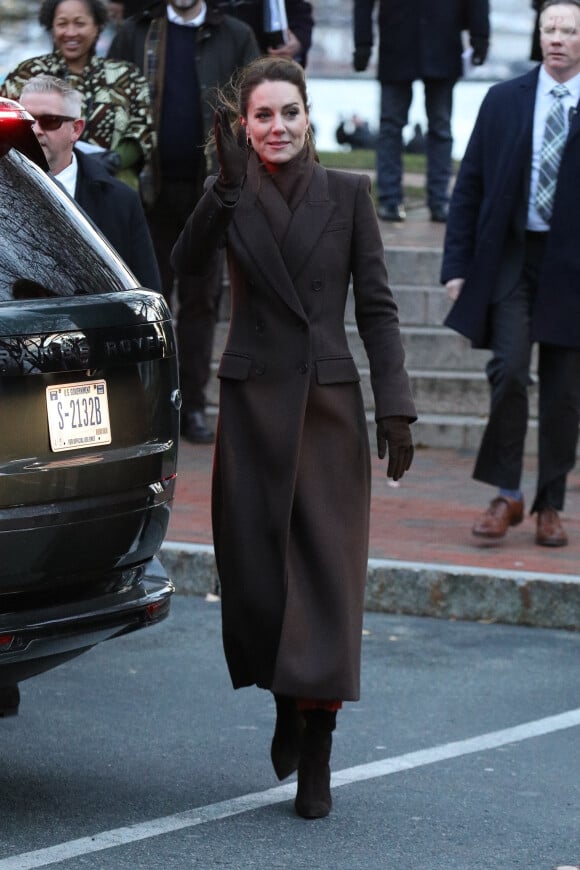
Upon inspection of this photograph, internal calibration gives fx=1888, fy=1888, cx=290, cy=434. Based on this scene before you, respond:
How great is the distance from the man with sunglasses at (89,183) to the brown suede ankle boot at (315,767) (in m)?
2.59

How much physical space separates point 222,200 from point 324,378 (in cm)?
55

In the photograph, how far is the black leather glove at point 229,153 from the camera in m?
4.79

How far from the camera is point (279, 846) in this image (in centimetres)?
474

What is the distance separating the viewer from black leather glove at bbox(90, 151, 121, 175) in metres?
8.27

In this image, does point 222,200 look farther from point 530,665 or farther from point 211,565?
point 211,565

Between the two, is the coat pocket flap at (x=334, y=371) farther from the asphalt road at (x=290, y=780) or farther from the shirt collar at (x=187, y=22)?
the shirt collar at (x=187, y=22)

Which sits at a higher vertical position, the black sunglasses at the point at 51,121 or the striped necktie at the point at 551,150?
the black sunglasses at the point at 51,121

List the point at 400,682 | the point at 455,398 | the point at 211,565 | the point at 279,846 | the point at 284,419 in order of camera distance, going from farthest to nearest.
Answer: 1. the point at 455,398
2. the point at 211,565
3. the point at 400,682
4. the point at 284,419
5. the point at 279,846

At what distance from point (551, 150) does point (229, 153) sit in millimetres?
3459

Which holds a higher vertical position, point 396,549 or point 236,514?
point 236,514

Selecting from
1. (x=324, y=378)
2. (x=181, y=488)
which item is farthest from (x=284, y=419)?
(x=181, y=488)

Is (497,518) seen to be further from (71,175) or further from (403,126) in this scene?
(403,126)

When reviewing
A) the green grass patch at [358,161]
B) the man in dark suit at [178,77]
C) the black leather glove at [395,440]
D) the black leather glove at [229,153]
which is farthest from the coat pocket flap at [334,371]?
the green grass patch at [358,161]

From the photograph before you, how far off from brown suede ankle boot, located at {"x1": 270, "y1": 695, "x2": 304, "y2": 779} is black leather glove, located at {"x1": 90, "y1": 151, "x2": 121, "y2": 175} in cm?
365
